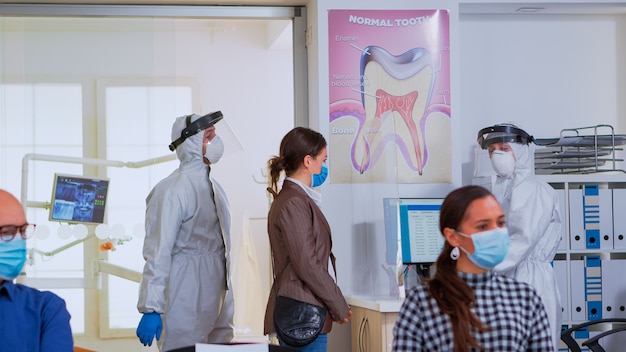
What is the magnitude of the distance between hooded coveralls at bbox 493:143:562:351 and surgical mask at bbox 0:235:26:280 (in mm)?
2180

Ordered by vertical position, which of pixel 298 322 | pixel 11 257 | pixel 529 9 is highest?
pixel 529 9

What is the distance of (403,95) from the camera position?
4.58 metres

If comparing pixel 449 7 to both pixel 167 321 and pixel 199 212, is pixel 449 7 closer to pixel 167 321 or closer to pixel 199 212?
pixel 199 212

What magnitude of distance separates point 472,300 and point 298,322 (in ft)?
3.48

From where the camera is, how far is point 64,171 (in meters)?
4.66

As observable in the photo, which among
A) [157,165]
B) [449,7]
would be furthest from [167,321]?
[449,7]

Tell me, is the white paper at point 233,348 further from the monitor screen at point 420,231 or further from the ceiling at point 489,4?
the ceiling at point 489,4

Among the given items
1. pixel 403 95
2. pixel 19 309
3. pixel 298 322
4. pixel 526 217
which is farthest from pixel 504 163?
pixel 19 309

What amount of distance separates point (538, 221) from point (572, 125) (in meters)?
1.47

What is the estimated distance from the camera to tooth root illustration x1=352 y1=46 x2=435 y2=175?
4559 mm

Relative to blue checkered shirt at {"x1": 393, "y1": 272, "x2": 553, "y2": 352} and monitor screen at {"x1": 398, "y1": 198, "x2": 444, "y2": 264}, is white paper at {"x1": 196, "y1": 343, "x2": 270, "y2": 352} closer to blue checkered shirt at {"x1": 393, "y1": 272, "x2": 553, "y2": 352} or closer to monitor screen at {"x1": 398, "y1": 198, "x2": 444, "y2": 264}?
blue checkered shirt at {"x1": 393, "y1": 272, "x2": 553, "y2": 352}

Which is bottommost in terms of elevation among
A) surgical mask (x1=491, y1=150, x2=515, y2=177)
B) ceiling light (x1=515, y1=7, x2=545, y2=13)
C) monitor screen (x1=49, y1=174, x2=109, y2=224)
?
monitor screen (x1=49, y1=174, x2=109, y2=224)

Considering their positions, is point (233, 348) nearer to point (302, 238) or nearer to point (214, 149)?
point (302, 238)

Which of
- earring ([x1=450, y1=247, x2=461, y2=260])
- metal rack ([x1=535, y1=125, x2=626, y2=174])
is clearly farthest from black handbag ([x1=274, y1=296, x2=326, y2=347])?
metal rack ([x1=535, y1=125, x2=626, y2=174])
